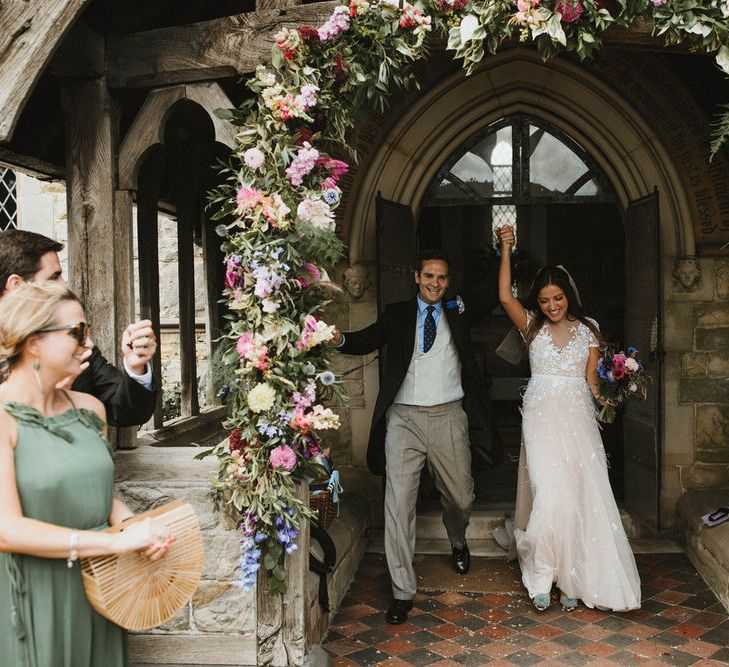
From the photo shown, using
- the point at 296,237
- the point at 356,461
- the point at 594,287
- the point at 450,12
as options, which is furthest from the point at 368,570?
the point at 594,287

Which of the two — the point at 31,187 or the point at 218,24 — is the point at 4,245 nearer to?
the point at 218,24

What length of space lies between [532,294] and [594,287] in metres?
7.66

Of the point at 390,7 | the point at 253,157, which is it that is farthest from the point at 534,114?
the point at 253,157

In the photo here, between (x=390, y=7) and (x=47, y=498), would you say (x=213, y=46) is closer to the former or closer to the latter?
(x=390, y=7)

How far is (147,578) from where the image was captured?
6.51 ft

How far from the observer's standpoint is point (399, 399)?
4219mm

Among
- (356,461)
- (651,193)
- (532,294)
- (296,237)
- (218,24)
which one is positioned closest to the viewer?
(296,237)

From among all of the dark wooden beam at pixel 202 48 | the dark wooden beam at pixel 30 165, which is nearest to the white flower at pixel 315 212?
the dark wooden beam at pixel 202 48

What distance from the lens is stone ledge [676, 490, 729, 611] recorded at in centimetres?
407

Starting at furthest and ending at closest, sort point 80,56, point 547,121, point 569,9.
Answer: point 547,121, point 80,56, point 569,9

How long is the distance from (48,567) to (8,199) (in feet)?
25.8

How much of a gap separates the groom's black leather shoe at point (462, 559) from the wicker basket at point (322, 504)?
3.05 feet

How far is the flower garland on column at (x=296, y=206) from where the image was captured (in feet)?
9.89

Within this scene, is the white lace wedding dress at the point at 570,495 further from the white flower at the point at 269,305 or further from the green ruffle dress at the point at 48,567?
the green ruffle dress at the point at 48,567
